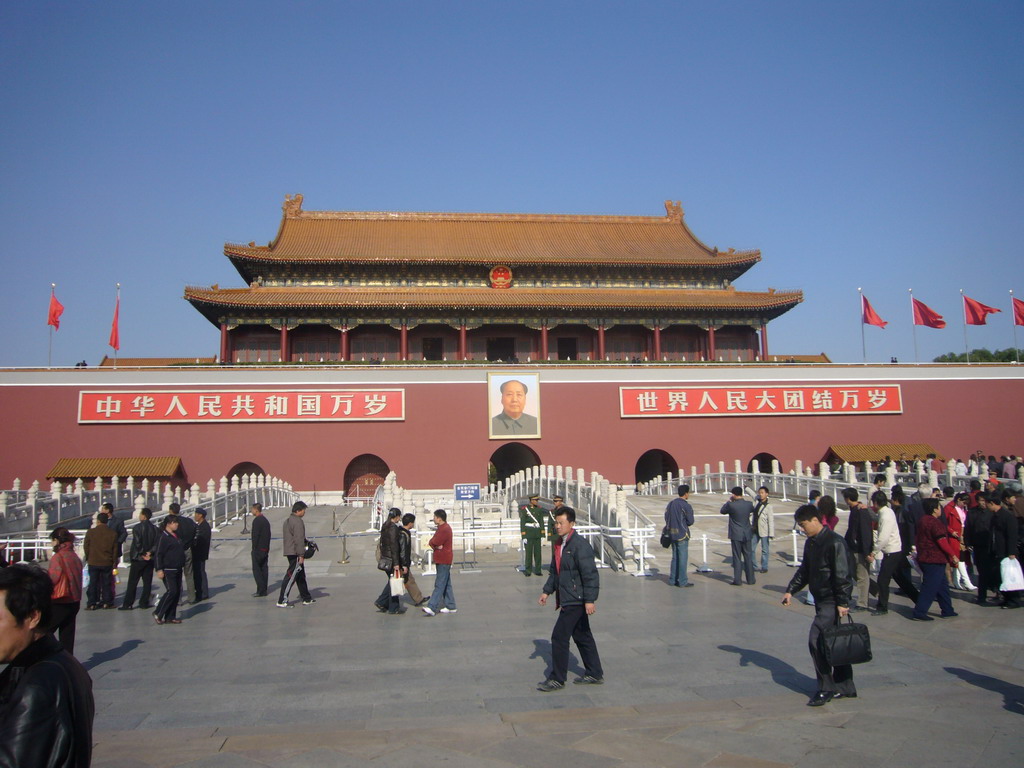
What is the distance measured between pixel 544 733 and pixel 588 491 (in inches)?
400

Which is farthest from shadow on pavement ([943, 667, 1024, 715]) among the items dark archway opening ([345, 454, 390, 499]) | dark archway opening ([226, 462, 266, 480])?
dark archway opening ([226, 462, 266, 480])

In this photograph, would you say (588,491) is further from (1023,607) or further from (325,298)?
(325,298)

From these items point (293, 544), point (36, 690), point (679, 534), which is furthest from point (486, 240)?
point (36, 690)

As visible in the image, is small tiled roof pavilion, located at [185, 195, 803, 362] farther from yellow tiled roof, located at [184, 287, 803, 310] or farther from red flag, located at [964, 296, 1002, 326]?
red flag, located at [964, 296, 1002, 326]

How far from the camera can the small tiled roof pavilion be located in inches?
1077

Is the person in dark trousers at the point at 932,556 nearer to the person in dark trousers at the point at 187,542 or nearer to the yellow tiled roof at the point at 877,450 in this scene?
the person in dark trousers at the point at 187,542

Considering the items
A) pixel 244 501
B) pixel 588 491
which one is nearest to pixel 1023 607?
pixel 588 491

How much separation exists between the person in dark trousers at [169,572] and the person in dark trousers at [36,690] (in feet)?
20.3

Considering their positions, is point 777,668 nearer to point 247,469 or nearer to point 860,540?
point 860,540

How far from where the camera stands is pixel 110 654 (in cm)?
699

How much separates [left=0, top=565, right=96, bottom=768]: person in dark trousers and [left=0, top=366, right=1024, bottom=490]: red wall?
72.7ft

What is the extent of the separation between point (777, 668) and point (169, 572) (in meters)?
6.15

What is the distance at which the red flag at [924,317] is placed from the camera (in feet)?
85.9

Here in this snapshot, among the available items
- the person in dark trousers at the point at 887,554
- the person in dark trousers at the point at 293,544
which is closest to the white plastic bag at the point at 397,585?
the person in dark trousers at the point at 293,544
